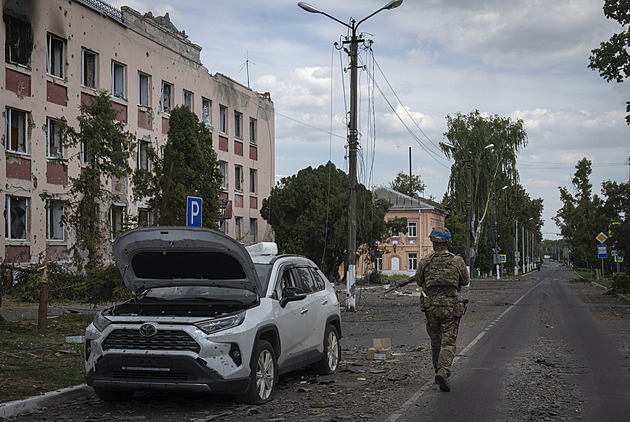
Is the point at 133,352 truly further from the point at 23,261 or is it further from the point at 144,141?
the point at 144,141

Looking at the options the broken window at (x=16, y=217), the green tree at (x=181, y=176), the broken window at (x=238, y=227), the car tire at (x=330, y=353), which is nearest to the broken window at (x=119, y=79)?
the green tree at (x=181, y=176)

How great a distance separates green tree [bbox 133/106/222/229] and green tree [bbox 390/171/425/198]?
9212cm

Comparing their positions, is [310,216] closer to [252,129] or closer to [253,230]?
[253,230]

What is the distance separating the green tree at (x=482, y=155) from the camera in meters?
67.1

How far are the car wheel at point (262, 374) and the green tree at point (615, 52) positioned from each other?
25.3 metres

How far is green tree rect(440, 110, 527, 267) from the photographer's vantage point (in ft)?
220

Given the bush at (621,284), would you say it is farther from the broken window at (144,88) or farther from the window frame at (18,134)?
the window frame at (18,134)

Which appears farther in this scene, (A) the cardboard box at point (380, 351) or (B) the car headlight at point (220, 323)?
(A) the cardboard box at point (380, 351)

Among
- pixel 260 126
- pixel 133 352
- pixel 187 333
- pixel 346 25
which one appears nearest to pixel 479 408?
pixel 187 333

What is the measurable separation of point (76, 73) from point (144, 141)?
16.8ft

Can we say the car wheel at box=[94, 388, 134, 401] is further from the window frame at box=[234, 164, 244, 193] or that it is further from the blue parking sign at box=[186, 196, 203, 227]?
the window frame at box=[234, 164, 244, 193]

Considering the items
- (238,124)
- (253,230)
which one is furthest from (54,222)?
(253,230)

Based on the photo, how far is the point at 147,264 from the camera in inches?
373

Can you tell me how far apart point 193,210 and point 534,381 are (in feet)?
26.6
